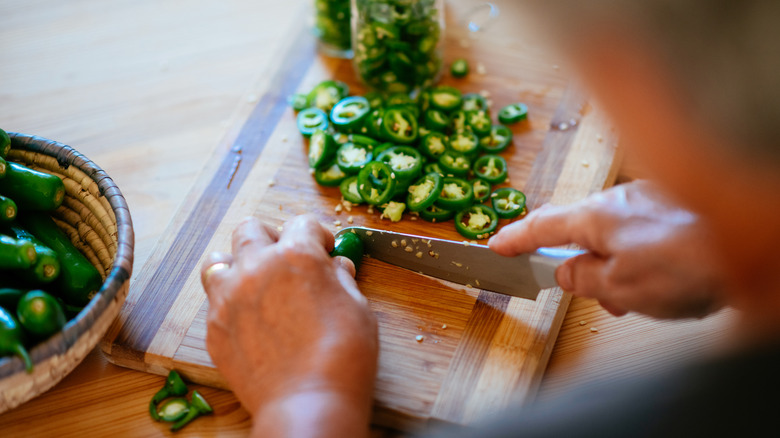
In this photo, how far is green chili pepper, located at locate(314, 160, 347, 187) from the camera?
5.24 ft

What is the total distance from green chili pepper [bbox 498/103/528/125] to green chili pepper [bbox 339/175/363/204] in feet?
1.40

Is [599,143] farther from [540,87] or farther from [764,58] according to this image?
[764,58]

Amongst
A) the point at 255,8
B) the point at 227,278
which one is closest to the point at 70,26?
the point at 255,8

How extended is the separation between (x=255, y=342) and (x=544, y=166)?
85cm

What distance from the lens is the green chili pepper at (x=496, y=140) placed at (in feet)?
5.48

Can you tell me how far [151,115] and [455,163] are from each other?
852 mm

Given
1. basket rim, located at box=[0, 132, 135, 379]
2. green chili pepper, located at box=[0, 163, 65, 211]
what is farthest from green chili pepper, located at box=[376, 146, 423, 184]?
green chili pepper, located at box=[0, 163, 65, 211]

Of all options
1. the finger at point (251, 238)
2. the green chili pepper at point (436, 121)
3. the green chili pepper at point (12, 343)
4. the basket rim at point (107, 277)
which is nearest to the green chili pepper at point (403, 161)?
the green chili pepper at point (436, 121)

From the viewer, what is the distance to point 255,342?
3.75 feet

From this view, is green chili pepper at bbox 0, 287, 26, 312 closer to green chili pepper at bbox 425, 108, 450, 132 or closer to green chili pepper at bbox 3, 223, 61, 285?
green chili pepper at bbox 3, 223, 61, 285

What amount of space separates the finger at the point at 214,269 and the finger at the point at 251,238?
0.03 metres

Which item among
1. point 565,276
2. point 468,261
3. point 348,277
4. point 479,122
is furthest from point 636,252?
point 479,122

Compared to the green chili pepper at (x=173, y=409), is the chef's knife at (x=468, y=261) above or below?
above

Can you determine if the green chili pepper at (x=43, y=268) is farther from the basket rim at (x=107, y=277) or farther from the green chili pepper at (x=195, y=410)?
the green chili pepper at (x=195, y=410)
